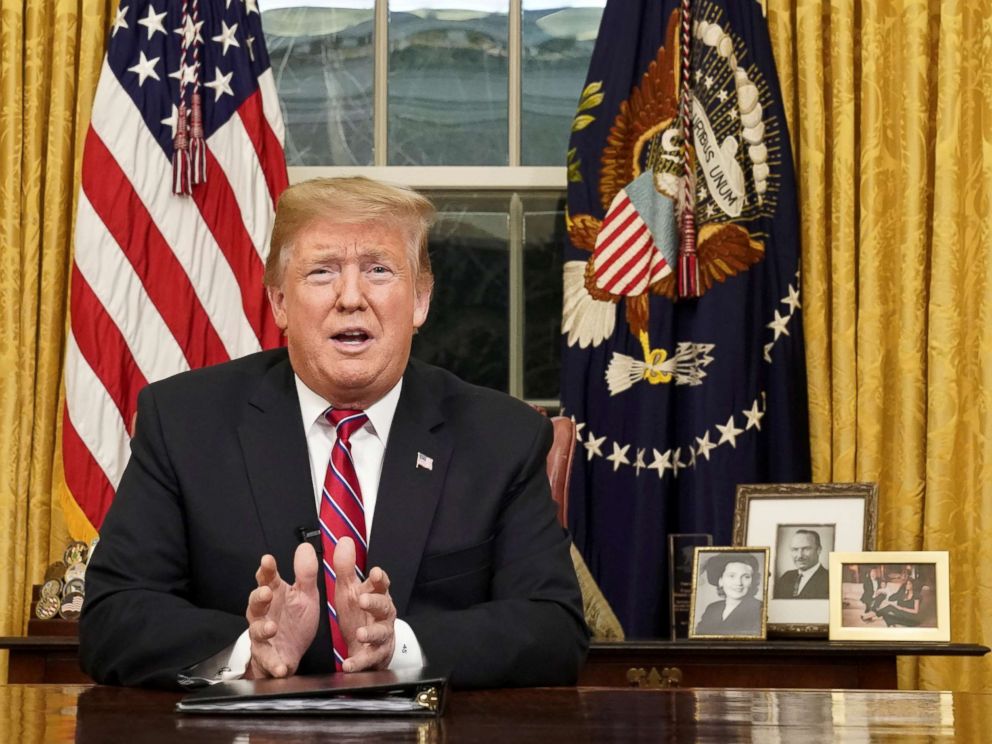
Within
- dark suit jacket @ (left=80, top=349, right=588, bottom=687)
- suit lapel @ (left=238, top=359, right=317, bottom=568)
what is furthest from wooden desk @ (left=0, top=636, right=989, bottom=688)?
suit lapel @ (left=238, top=359, right=317, bottom=568)

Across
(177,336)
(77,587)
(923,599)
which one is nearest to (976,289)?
(923,599)

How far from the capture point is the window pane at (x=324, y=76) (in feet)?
14.1

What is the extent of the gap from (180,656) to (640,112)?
2426mm

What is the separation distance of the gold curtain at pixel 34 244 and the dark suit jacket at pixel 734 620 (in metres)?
1.79

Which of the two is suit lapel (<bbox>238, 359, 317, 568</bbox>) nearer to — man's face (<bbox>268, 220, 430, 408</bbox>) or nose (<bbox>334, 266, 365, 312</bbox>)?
man's face (<bbox>268, 220, 430, 408</bbox>)

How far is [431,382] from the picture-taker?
226 centimetres

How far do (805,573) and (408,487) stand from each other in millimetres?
1587

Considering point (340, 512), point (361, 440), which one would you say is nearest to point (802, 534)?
point (361, 440)

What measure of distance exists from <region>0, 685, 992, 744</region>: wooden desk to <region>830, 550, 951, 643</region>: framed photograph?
5.08 ft

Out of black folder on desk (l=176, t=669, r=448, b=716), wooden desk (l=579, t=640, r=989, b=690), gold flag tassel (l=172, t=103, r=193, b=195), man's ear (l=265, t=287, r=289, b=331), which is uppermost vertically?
gold flag tassel (l=172, t=103, r=193, b=195)

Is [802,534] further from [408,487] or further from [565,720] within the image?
[565,720]

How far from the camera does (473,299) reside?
4234 millimetres

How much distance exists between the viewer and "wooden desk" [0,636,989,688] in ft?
10.0

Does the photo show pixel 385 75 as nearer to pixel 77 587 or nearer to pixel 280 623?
pixel 77 587
